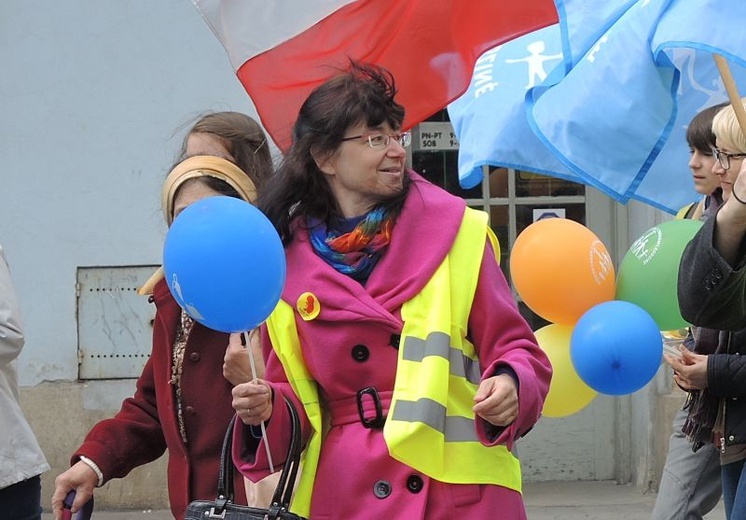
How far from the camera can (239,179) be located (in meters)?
3.56

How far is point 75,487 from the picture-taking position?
357cm

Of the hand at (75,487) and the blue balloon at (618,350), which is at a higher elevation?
the blue balloon at (618,350)

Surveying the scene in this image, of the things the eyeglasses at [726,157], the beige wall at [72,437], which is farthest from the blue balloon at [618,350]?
the beige wall at [72,437]

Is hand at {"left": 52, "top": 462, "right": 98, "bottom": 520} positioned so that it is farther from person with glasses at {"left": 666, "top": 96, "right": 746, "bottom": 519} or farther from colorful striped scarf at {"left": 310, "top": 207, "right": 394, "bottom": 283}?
person with glasses at {"left": 666, "top": 96, "right": 746, "bottom": 519}

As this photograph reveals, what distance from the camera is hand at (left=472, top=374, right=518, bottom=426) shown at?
2.76 m

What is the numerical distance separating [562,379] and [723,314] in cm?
153

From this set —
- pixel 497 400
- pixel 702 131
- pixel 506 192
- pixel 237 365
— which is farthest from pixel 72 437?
pixel 497 400

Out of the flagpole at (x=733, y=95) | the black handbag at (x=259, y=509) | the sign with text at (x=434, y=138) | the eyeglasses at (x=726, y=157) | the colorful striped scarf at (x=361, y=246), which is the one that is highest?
the sign with text at (x=434, y=138)

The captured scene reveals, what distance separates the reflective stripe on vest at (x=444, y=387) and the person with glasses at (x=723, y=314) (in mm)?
495

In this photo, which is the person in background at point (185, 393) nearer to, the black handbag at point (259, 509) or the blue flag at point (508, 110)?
the black handbag at point (259, 509)

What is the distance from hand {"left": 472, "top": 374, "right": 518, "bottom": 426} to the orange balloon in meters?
1.47

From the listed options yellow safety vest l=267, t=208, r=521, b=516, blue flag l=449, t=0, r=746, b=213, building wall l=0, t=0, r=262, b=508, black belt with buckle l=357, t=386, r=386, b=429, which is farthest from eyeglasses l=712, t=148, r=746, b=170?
building wall l=0, t=0, r=262, b=508

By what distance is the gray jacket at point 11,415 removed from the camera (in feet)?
13.2

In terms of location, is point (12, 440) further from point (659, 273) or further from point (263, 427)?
point (659, 273)
